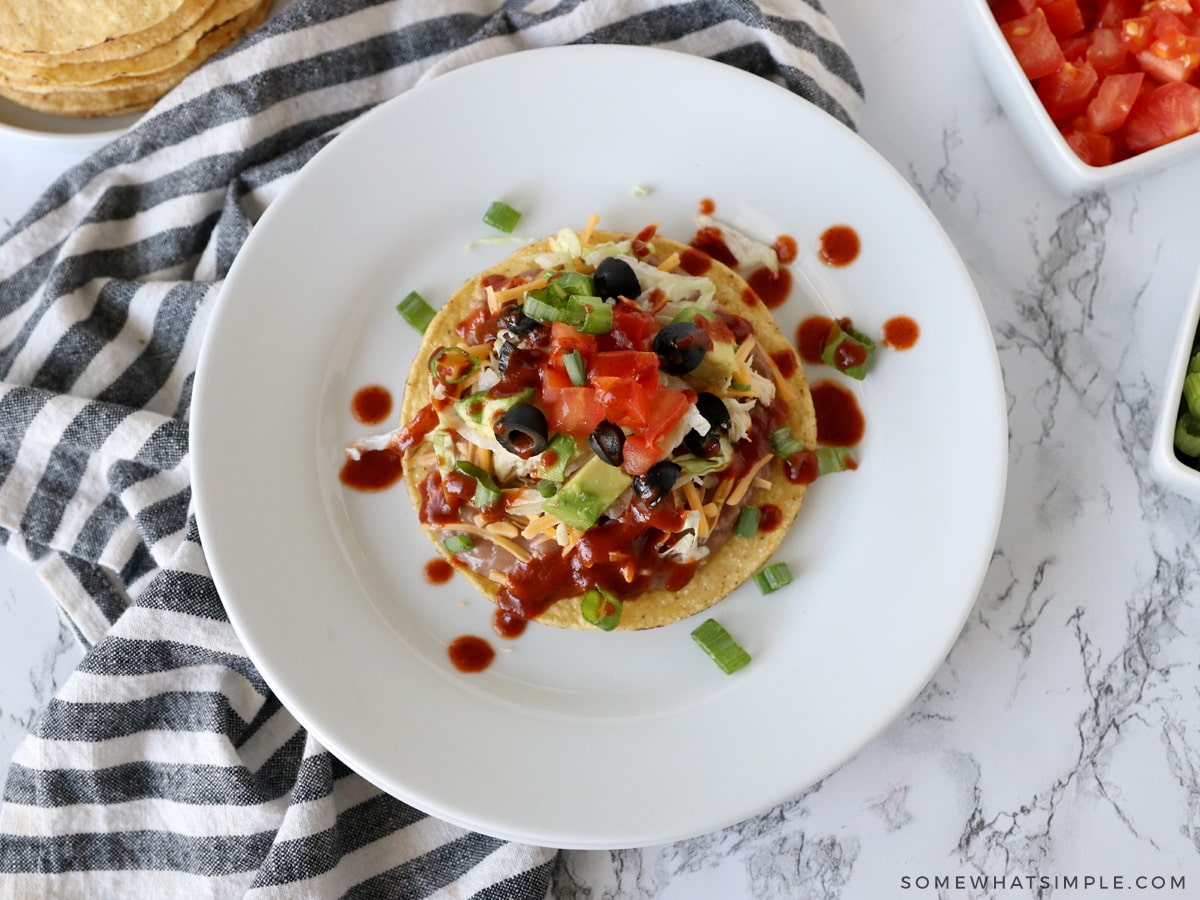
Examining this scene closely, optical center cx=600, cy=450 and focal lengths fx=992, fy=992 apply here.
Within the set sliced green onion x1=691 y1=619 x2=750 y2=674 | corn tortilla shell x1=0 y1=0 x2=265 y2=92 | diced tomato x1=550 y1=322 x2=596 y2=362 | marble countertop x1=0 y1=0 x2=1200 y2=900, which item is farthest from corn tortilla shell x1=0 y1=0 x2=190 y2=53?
sliced green onion x1=691 y1=619 x2=750 y2=674

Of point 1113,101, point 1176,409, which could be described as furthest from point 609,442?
point 1113,101

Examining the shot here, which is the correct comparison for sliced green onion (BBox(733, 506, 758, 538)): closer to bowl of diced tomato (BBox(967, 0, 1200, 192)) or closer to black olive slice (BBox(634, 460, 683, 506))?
black olive slice (BBox(634, 460, 683, 506))

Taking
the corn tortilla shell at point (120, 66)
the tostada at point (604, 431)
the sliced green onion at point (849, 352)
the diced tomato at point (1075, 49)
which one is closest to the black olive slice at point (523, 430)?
the tostada at point (604, 431)

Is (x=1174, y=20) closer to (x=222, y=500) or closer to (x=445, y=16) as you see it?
(x=445, y=16)

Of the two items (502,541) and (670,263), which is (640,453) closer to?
(502,541)

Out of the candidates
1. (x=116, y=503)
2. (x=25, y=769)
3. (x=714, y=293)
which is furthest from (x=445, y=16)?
(x=25, y=769)

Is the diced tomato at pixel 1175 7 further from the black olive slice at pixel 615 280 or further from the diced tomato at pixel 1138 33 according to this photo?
the black olive slice at pixel 615 280
